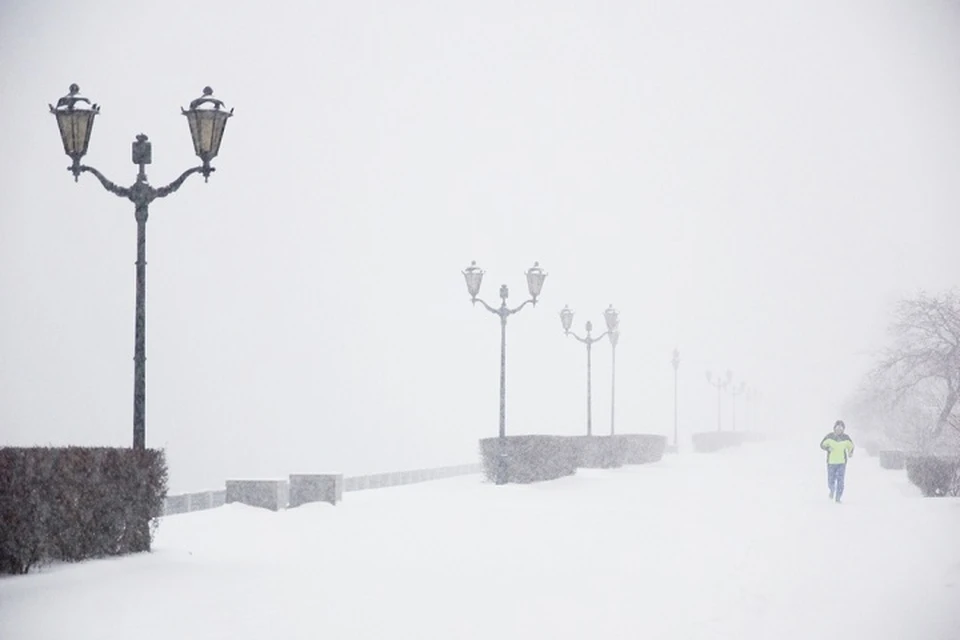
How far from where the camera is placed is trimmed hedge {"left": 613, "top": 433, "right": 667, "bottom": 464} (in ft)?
135

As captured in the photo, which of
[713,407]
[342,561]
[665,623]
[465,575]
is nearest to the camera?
[665,623]

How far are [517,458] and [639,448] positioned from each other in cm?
1631

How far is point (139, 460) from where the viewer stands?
39.7 feet

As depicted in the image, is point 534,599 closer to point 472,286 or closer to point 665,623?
point 665,623

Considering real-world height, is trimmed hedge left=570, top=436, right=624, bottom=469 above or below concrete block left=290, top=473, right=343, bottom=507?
below

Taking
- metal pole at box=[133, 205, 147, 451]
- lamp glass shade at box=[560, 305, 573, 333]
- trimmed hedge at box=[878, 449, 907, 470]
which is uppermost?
lamp glass shade at box=[560, 305, 573, 333]

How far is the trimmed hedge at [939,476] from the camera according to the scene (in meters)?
25.4

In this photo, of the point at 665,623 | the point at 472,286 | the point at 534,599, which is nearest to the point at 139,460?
the point at 534,599

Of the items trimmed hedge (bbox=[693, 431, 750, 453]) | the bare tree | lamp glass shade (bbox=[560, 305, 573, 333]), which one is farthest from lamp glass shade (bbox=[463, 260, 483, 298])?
trimmed hedge (bbox=[693, 431, 750, 453])

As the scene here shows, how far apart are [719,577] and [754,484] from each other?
19457mm

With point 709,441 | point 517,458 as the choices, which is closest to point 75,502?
point 517,458

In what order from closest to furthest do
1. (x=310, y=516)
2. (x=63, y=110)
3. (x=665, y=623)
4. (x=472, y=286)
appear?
(x=665, y=623) < (x=63, y=110) < (x=310, y=516) < (x=472, y=286)

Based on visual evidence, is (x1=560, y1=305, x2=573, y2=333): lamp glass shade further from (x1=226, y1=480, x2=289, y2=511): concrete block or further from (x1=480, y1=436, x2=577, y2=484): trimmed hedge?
(x1=226, y1=480, x2=289, y2=511): concrete block

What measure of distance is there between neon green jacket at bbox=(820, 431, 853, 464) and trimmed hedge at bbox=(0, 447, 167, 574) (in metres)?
14.7
